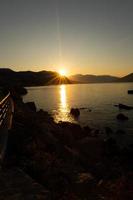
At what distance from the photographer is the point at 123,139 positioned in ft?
101

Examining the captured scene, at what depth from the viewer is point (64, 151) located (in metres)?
13.6

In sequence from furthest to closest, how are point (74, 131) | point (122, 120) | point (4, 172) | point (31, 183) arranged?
point (122, 120)
point (74, 131)
point (4, 172)
point (31, 183)

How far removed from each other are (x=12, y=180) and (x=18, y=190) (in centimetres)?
62

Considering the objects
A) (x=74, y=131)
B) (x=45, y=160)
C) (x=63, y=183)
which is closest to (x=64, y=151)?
(x=45, y=160)

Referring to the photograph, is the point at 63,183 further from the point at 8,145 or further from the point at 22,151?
the point at 8,145

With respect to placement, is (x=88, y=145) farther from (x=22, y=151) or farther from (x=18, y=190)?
(x=18, y=190)

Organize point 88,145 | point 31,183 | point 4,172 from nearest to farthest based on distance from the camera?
point 31,183 → point 4,172 → point 88,145

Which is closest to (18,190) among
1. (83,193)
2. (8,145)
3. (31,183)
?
(31,183)

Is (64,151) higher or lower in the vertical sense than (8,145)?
lower

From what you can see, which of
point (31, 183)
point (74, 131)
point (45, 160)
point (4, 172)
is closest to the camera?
point (31, 183)

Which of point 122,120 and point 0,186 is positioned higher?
point 0,186

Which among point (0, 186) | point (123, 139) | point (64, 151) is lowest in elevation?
point (123, 139)

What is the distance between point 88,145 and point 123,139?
11708 millimetres

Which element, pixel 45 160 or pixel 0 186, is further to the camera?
pixel 45 160
